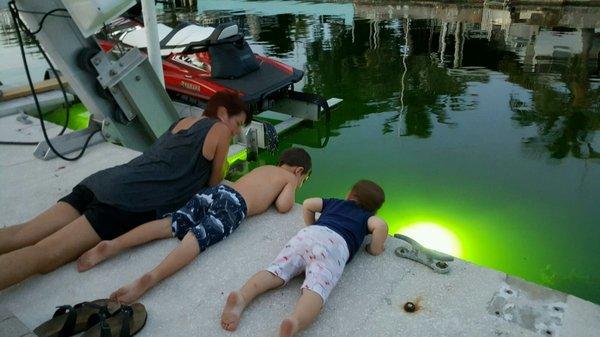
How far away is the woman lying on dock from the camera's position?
2221 millimetres

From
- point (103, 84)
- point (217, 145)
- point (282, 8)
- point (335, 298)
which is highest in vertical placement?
point (282, 8)

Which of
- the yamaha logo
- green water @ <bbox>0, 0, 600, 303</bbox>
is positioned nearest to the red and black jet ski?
the yamaha logo

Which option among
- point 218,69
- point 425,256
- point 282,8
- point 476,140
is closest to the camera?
point 425,256

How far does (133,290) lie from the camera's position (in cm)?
201

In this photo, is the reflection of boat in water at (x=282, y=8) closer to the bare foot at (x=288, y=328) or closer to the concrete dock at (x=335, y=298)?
the concrete dock at (x=335, y=298)

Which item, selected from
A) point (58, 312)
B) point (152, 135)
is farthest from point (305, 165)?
point (152, 135)

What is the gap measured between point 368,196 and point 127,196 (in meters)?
1.39

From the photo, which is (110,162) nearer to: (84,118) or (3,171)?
→ (3,171)

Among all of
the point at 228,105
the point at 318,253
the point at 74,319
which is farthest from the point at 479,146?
the point at 74,319

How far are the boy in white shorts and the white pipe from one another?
241 cm

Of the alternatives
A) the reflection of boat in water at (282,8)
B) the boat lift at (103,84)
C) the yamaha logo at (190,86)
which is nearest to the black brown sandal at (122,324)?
the boat lift at (103,84)

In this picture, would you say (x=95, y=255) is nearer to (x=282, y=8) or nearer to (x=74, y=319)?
(x=74, y=319)

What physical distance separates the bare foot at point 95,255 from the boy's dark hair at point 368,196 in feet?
4.59

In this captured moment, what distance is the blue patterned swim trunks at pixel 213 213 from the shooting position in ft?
8.04
